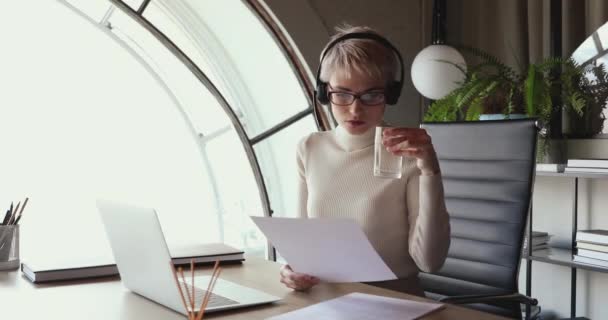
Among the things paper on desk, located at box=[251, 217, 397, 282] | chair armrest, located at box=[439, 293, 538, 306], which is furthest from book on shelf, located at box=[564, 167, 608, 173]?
paper on desk, located at box=[251, 217, 397, 282]

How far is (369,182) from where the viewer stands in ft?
5.87

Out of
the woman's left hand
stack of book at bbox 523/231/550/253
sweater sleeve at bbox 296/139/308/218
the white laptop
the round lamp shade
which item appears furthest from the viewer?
the round lamp shade

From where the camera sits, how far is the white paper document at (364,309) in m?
1.16

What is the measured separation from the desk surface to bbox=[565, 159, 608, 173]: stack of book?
68.0 inches

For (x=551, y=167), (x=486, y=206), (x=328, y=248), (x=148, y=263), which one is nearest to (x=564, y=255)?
(x=551, y=167)

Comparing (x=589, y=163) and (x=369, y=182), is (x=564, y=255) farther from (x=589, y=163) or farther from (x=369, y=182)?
(x=369, y=182)

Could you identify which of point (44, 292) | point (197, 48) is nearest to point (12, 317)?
point (44, 292)

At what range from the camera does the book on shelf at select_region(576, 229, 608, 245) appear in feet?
9.10

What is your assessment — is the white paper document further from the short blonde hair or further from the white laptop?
the short blonde hair

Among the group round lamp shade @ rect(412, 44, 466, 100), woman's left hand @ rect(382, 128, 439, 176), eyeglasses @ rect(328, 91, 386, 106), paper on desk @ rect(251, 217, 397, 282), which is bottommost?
paper on desk @ rect(251, 217, 397, 282)

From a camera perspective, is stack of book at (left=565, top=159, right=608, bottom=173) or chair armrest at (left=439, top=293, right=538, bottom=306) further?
stack of book at (left=565, top=159, right=608, bottom=173)

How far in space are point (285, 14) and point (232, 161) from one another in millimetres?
13048

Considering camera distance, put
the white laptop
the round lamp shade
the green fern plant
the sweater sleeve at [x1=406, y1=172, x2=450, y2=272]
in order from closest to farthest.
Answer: the white laptop, the sweater sleeve at [x1=406, y1=172, x2=450, y2=272], the green fern plant, the round lamp shade

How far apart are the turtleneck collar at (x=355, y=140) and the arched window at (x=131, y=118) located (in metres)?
5.65
